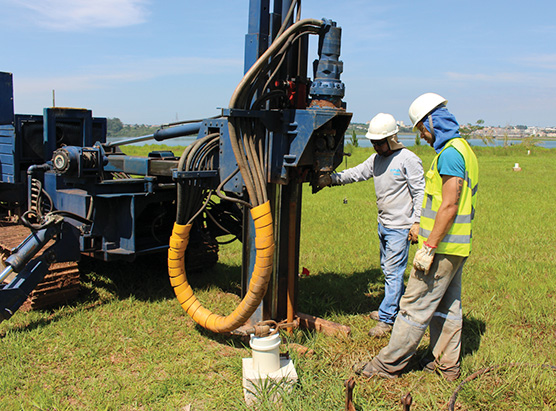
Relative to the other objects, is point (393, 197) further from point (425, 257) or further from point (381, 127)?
point (425, 257)

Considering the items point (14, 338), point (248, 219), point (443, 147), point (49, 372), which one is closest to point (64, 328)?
point (14, 338)

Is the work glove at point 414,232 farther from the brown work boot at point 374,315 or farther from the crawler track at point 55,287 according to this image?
the crawler track at point 55,287

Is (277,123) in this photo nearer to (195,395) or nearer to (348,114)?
(348,114)

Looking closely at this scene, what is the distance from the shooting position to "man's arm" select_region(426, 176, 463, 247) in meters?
3.53

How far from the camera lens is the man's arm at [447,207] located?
3.53m

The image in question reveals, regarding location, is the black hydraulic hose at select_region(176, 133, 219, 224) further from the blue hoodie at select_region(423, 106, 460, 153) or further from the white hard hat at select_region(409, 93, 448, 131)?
the blue hoodie at select_region(423, 106, 460, 153)

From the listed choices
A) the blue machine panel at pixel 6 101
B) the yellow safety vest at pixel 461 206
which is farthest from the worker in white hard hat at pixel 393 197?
the blue machine panel at pixel 6 101

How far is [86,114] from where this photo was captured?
688cm

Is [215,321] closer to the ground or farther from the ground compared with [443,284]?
closer to the ground

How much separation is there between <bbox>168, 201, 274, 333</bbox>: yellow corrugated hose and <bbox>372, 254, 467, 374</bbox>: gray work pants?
3.36 feet

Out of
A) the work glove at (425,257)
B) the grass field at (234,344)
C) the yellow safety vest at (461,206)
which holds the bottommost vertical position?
the grass field at (234,344)

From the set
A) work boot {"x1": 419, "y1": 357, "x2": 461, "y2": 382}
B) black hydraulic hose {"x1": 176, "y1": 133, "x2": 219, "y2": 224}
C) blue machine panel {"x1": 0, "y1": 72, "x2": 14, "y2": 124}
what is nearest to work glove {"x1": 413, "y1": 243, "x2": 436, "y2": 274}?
work boot {"x1": 419, "y1": 357, "x2": 461, "y2": 382}

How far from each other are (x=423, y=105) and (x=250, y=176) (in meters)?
1.36

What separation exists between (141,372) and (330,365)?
1.47 m
